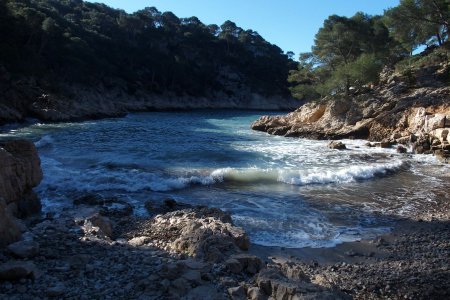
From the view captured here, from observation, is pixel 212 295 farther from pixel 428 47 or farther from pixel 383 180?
pixel 428 47

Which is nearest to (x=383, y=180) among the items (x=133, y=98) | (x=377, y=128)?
(x=377, y=128)

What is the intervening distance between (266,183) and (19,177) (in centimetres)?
772

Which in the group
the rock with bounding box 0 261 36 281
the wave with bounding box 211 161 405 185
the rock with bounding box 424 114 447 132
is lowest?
the wave with bounding box 211 161 405 185

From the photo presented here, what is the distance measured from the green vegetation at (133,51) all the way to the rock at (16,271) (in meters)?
39.7

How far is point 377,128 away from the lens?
26578mm

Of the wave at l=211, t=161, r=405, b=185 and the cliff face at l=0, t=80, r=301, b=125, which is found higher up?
the cliff face at l=0, t=80, r=301, b=125

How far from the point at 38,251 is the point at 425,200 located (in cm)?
1038

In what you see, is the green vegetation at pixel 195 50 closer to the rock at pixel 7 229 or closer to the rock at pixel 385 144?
the rock at pixel 385 144

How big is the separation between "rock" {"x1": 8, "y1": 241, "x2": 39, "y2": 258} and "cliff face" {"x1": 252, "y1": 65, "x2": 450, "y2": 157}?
20.1 meters

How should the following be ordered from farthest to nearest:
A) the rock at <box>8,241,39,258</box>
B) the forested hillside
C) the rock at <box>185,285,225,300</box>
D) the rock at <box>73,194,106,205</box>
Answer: the forested hillside, the rock at <box>73,194,106,205</box>, the rock at <box>8,241,39,258</box>, the rock at <box>185,285,225,300</box>

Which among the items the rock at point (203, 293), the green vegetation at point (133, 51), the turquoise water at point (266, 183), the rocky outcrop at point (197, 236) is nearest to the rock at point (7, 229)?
the rocky outcrop at point (197, 236)

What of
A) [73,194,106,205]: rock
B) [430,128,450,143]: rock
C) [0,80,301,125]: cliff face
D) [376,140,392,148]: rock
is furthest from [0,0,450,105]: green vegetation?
[73,194,106,205]: rock

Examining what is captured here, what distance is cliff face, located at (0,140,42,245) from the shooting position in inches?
316

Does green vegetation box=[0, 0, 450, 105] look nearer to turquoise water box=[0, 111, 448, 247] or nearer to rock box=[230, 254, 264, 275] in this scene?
turquoise water box=[0, 111, 448, 247]
